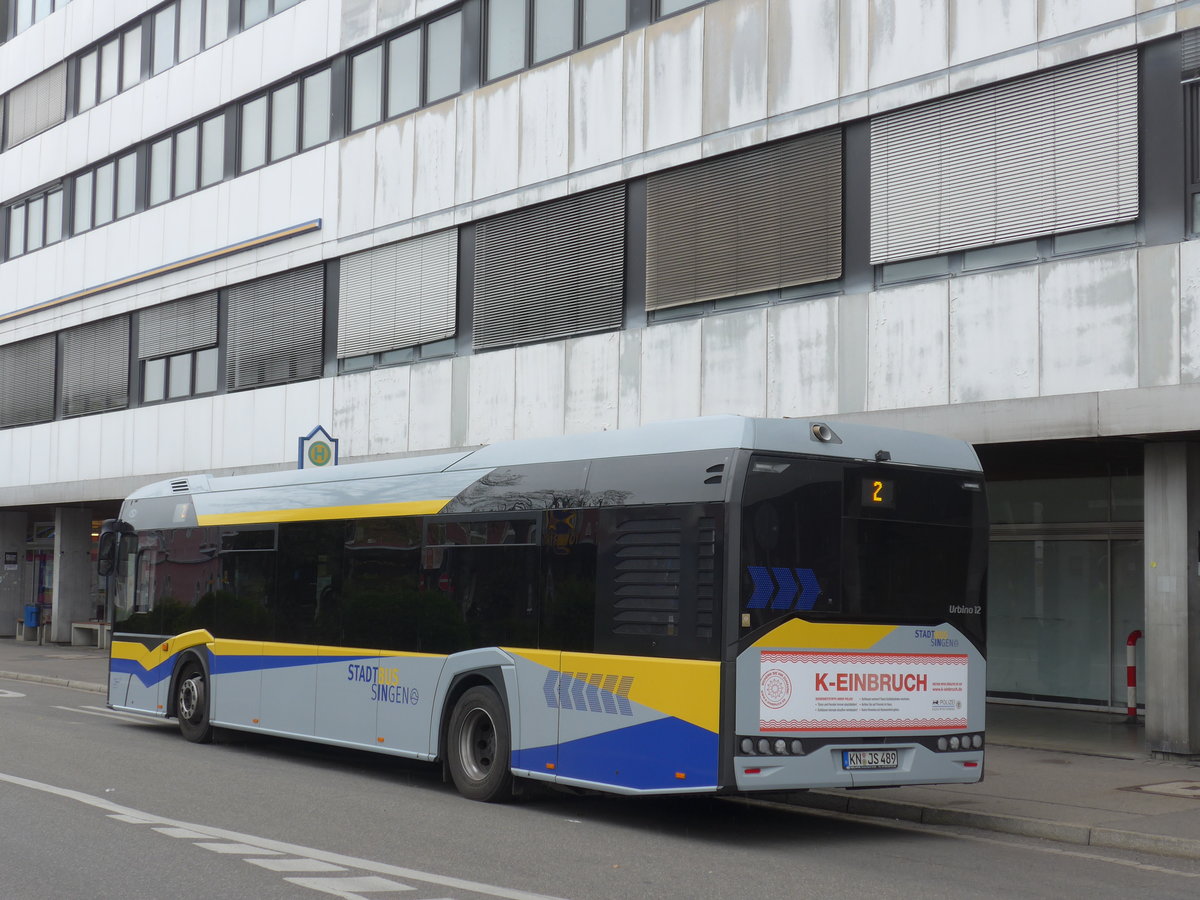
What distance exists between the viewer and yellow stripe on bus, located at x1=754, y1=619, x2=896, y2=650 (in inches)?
397

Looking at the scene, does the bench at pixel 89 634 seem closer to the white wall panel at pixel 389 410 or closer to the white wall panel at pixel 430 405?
the white wall panel at pixel 389 410

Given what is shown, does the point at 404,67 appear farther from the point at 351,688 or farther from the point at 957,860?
the point at 957,860

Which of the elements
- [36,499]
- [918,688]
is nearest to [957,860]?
[918,688]

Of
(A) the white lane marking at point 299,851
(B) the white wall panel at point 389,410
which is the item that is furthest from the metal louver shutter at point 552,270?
(A) the white lane marking at point 299,851

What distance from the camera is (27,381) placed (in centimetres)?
3662

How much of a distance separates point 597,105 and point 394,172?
5363mm

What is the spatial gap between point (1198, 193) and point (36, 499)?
2918 cm

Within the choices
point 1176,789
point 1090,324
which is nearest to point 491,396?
point 1090,324

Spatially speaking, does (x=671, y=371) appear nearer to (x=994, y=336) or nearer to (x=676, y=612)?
(x=994, y=336)

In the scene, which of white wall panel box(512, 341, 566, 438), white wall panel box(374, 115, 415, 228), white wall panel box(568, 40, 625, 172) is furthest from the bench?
white wall panel box(568, 40, 625, 172)

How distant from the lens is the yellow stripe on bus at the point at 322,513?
13.2m

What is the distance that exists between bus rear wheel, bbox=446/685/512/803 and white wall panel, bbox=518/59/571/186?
11.0m

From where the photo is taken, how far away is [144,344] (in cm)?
3216

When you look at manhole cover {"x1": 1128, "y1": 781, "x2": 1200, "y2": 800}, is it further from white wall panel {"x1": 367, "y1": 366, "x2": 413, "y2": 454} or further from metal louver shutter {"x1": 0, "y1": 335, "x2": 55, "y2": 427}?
metal louver shutter {"x1": 0, "y1": 335, "x2": 55, "y2": 427}
